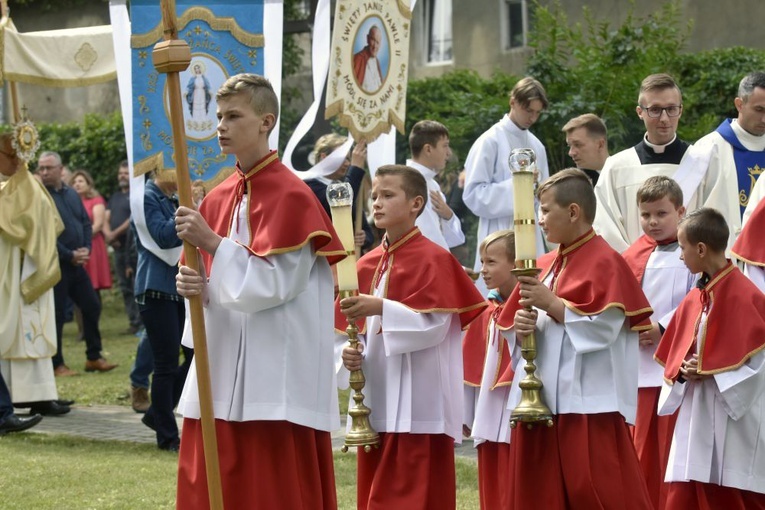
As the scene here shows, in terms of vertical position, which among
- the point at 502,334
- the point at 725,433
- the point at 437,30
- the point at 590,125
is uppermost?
the point at 437,30

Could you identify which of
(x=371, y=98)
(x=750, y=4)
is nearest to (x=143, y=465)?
(x=371, y=98)

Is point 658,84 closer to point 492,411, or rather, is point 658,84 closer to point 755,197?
point 755,197

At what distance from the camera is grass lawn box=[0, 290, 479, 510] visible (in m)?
7.71

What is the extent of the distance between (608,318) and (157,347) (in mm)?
4151

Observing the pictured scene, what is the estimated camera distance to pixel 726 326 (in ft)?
21.2

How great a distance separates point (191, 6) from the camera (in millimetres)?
8922

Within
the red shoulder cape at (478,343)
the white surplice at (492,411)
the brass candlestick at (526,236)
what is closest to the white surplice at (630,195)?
the red shoulder cape at (478,343)

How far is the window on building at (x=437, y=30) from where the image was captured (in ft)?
77.9

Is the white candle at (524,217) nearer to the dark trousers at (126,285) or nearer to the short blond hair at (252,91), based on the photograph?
the short blond hair at (252,91)

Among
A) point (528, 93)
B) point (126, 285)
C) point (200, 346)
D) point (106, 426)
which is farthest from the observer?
point (126, 285)

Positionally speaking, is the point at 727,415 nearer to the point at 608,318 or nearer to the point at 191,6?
the point at 608,318

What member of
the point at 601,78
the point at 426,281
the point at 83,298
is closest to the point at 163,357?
the point at 426,281

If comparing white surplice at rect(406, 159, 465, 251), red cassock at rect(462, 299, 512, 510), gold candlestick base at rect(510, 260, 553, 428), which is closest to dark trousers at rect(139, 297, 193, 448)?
white surplice at rect(406, 159, 465, 251)

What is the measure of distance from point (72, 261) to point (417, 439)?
26.8 feet
